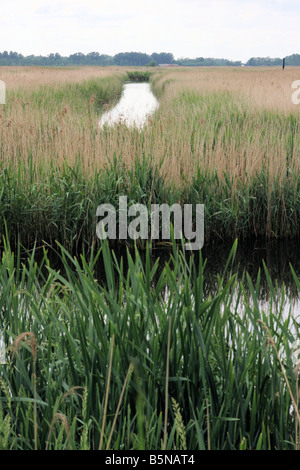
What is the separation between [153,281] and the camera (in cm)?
392

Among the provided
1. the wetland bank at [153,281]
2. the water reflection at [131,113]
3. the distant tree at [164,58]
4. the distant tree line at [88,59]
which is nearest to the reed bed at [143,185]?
the wetland bank at [153,281]

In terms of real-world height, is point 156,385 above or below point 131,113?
below

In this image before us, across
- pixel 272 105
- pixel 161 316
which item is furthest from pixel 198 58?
pixel 161 316

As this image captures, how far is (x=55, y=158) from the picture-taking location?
17.2 ft

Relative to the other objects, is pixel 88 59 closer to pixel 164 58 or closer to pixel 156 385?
pixel 164 58

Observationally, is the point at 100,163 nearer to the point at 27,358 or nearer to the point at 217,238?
the point at 217,238

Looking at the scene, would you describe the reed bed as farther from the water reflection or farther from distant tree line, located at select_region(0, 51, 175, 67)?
distant tree line, located at select_region(0, 51, 175, 67)

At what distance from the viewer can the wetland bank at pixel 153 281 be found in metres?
1.71

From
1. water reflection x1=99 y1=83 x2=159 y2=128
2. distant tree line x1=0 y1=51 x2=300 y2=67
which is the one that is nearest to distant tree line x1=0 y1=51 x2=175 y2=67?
distant tree line x1=0 y1=51 x2=300 y2=67

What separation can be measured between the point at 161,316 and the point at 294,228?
11.3ft

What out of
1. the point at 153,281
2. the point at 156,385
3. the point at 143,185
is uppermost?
the point at 143,185

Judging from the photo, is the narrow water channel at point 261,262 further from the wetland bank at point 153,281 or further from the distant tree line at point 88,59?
the distant tree line at point 88,59

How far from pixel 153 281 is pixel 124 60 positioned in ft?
418

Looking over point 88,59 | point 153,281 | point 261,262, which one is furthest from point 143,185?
point 88,59
